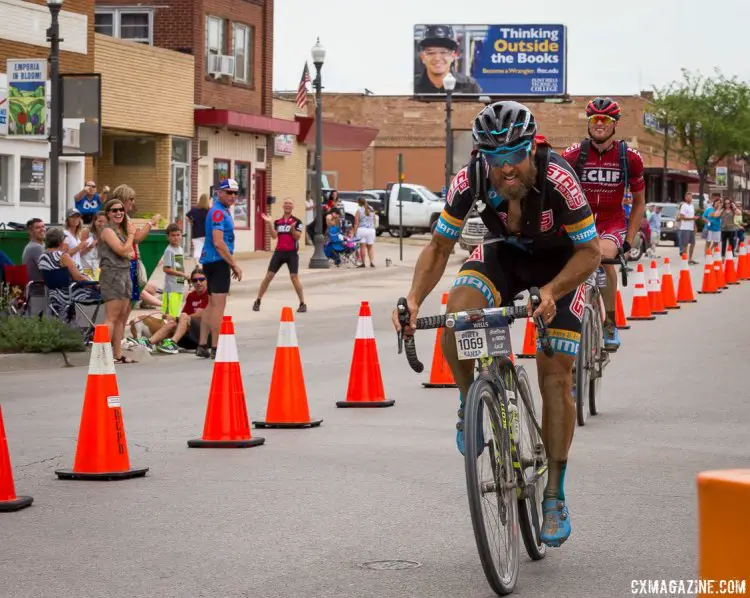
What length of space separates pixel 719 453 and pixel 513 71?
250 ft

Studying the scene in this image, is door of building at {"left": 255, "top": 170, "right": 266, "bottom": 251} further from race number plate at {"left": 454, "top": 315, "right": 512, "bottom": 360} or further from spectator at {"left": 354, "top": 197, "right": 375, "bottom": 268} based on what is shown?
race number plate at {"left": 454, "top": 315, "right": 512, "bottom": 360}

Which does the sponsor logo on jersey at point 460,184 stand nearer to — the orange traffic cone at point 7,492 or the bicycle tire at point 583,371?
the orange traffic cone at point 7,492

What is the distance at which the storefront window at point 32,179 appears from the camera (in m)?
32.8

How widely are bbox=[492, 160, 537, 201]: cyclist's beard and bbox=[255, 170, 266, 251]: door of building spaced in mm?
38405

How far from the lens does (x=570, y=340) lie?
6.81m

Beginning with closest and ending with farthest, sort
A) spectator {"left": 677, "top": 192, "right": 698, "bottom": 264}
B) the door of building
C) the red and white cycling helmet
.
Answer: the red and white cycling helmet
spectator {"left": 677, "top": 192, "right": 698, "bottom": 264}
the door of building

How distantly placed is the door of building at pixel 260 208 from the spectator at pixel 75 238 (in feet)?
77.0

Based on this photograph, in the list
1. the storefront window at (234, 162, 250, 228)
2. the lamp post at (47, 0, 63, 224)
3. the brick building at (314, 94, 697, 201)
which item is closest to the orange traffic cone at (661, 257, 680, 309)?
the lamp post at (47, 0, 63, 224)

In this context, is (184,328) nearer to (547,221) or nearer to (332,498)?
(332,498)

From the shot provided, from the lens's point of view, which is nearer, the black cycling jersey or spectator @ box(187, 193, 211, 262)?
the black cycling jersey

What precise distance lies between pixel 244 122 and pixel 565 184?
120 feet

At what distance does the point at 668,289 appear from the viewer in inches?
987

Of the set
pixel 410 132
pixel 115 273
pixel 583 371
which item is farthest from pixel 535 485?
pixel 410 132

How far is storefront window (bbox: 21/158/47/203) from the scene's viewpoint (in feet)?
107
